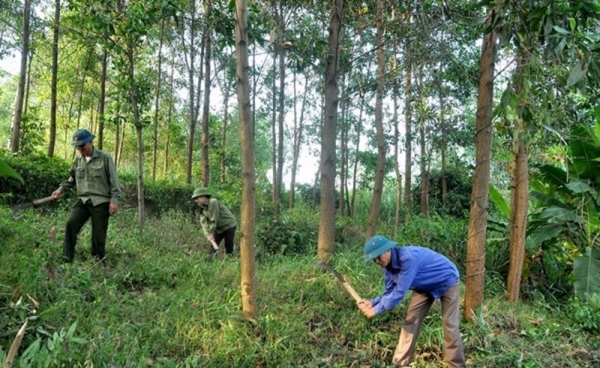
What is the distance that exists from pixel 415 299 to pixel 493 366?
86 centimetres

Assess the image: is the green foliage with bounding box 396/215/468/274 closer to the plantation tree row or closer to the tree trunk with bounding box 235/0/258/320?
the plantation tree row

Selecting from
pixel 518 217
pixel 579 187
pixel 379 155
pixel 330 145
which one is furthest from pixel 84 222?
pixel 579 187

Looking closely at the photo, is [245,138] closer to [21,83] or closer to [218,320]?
[218,320]

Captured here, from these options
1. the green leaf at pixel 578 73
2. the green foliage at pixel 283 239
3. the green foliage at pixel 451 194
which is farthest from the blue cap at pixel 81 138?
the green foliage at pixel 451 194

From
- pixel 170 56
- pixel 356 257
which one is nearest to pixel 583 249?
pixel 356 257

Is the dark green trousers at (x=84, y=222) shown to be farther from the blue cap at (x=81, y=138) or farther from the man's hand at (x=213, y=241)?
the man's hand at (x=213, y=241)

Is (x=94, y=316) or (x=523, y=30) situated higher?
(x=523, y=30)

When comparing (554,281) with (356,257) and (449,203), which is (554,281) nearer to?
(356,257)

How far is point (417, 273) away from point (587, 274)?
3099 millimetres

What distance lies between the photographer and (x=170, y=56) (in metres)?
16.0

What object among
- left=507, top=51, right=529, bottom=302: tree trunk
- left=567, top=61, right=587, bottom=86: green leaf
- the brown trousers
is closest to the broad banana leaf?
left=507, top=51, right=529, bottom=302: tree trunk

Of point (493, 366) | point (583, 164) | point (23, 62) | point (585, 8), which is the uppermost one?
point (23, 62)

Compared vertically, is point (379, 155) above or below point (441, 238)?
above

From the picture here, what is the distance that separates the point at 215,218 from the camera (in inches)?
270
